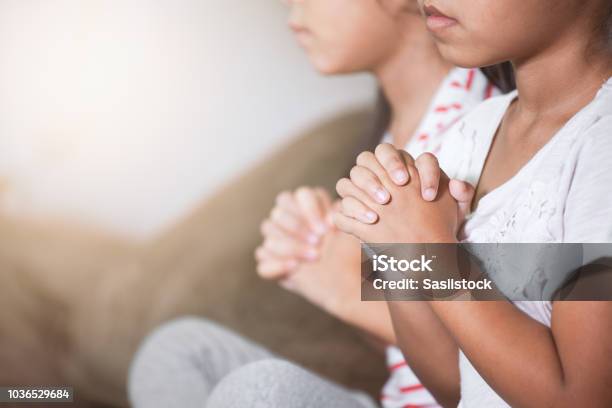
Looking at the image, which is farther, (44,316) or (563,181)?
(44,316)

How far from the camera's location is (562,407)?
1.22ft

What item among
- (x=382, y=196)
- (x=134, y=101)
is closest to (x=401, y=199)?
(x=382, y=196)

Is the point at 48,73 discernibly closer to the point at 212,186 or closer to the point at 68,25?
the point at 68,25

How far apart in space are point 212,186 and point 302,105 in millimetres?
207

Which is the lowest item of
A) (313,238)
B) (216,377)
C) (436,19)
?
(216,377)

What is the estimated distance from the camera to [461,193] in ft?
1.43

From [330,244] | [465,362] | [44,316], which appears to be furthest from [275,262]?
[44,316]

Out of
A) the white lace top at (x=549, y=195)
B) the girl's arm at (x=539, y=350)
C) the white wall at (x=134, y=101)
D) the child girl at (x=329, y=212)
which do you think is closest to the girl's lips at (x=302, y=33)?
the child girl at (x=329, y=212)

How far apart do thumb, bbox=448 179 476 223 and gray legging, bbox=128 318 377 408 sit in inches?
6.0

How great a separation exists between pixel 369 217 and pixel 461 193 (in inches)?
2.2

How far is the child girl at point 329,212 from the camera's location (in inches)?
25.0

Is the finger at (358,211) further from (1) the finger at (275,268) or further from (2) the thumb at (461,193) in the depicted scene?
(1) the finger at (275,268)

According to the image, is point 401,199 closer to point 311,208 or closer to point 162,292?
point 311,208

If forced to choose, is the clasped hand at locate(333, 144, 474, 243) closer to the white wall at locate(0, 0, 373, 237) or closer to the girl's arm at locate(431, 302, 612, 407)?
the girl's arm at locate(431, 302, 612, 407)
